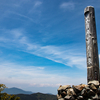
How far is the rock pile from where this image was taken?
8.30 meters

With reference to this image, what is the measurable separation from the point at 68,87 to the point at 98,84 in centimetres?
257

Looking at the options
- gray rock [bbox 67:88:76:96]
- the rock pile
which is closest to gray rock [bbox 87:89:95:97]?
the rock pile

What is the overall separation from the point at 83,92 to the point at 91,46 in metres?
4.22

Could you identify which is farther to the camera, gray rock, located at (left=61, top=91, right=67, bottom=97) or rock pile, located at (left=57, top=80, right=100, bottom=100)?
gray rock, located at (left=61, top=91, right=67, bottom=97)

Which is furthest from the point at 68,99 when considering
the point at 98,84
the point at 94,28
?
the point at 94,28

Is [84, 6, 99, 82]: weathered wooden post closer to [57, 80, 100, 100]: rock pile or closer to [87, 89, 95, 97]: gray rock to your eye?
[57, 80, 100, 100]: rock pile

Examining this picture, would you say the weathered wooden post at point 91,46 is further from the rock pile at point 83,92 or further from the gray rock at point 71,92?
the gray rock at point 71,92

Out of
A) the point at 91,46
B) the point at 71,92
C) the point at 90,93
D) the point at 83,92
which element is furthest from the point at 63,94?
the point at 91,46

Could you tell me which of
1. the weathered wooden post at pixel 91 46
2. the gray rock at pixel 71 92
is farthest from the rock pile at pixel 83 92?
the weathered wooden post at pixel 91 46

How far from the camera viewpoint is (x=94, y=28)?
432 inches

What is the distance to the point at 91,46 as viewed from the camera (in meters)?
10.5

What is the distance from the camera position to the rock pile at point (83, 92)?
27.2 feet

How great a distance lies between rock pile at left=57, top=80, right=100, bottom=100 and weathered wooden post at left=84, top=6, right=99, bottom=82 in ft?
3.76

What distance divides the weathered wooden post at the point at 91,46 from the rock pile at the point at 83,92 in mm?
1147
